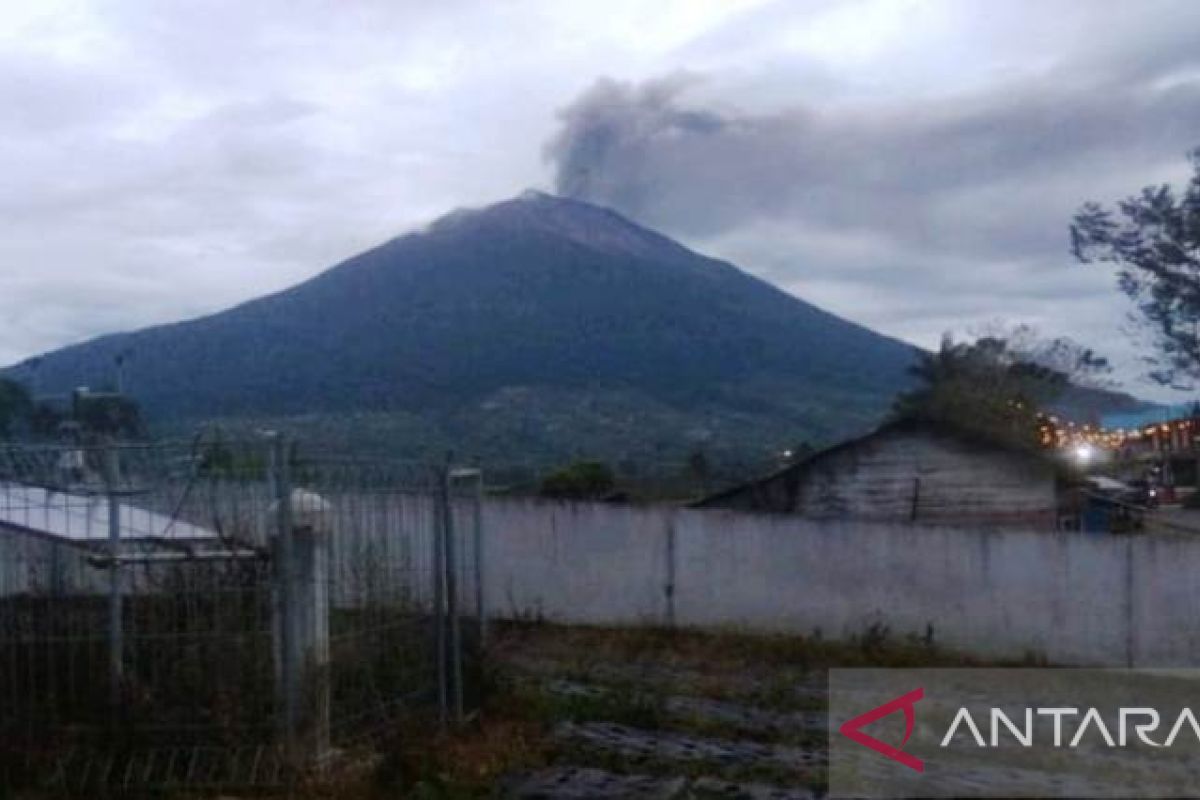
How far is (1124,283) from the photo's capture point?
1719 inches

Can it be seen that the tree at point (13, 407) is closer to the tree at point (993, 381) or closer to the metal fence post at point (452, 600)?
the metal fence post at point (452, 600)

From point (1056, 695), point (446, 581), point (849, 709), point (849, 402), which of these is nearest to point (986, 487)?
point (1056, 695)

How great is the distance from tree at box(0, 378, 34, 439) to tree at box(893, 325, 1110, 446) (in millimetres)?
25104

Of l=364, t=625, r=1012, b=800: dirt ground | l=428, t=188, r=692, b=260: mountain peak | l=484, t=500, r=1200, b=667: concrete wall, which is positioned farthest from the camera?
l=428, t=188, r=692, b=260: mountain peak

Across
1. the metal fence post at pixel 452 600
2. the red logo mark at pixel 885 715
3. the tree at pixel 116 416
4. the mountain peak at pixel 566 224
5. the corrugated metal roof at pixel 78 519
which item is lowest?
the red logo mark at pixel 885 715

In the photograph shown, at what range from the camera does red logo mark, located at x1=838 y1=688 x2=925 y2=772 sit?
10074mm

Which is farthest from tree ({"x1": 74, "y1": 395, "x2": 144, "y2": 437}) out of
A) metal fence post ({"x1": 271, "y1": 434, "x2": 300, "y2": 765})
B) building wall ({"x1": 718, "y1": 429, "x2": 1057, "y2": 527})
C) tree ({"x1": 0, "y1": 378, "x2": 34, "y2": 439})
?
building wall ({"x1": 718, "y1": 429, "x2": 1057, "y2": 527})

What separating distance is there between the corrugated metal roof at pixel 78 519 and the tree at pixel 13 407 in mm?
11213

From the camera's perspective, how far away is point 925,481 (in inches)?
1114

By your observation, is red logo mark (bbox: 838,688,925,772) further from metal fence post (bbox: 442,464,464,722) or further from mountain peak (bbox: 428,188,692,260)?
mountain peak (bbox: 428,188,692,260)

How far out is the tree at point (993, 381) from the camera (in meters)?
43.6

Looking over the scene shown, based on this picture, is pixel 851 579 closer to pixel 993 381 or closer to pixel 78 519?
pixel 78 519

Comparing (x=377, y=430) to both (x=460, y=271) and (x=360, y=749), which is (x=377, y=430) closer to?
(x=360, y=749)

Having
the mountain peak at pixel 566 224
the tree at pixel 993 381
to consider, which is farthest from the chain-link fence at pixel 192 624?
the mountain peak at pixel 566 224
